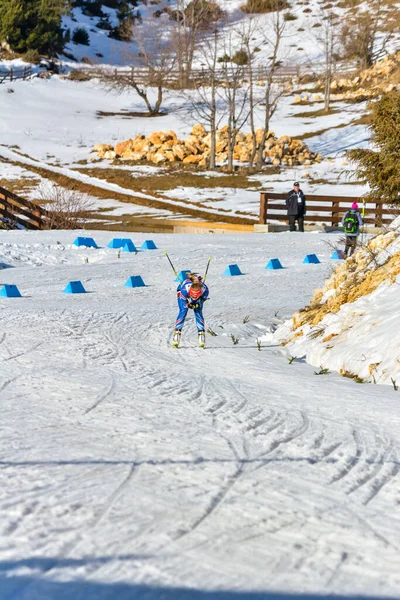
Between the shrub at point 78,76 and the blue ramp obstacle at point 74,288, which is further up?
the shrub at point 78,76

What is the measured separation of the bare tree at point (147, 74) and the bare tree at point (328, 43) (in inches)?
441

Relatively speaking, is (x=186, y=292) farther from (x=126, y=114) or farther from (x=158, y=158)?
(x=126, y=114)

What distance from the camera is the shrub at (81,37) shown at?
7122cm

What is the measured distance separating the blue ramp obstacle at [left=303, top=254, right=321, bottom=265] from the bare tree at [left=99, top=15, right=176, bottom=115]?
→ 133ft

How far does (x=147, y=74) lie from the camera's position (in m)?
64.1

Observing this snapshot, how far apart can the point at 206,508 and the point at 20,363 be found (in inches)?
167

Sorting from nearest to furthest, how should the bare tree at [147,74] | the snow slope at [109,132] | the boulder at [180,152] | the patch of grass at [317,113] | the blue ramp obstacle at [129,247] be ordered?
the blue ramp obstacle at [129,247] < the snow slope at [109,132] < the boulder at [180,152] < the patch of grass at [317,113] < the bare tree at [147,74]

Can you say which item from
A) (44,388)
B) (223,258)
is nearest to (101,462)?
(44,388)

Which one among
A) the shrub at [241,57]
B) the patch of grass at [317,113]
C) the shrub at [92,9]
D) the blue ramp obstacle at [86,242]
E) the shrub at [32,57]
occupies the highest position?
the shrub at [92,9]

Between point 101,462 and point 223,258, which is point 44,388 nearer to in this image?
point 101,462

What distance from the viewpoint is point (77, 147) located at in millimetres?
49781

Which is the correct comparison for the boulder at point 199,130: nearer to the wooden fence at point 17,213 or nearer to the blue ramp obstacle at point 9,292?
the wooden fence at point 17,213

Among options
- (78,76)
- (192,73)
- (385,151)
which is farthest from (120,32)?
(385,151)

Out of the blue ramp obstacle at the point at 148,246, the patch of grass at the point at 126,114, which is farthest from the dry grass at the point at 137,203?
the patch of grass at the point at 126,114
